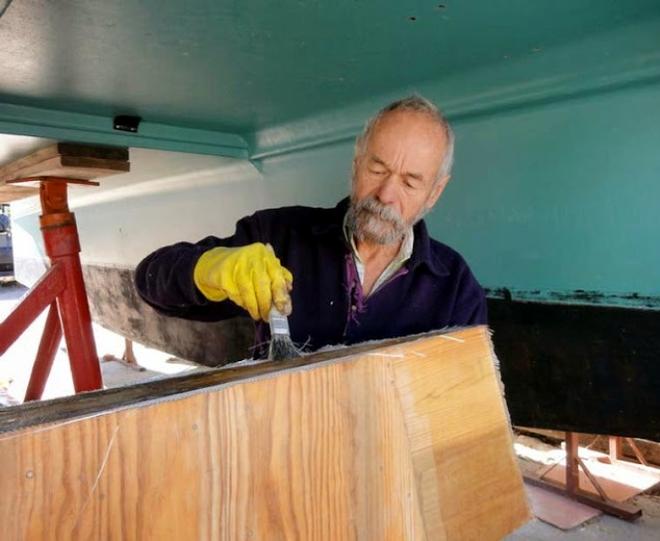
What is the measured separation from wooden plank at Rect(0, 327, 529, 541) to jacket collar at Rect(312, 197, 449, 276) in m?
0.57

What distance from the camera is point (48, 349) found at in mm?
2246

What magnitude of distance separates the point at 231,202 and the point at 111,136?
69 cm

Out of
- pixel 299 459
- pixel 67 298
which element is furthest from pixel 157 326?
pixel 299 459

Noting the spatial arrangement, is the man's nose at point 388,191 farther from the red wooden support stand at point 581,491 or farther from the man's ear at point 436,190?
the red wooden support stand at point 581,491

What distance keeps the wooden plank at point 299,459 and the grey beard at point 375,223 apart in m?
0.61

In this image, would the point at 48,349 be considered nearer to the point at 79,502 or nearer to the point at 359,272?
the point at 359,272

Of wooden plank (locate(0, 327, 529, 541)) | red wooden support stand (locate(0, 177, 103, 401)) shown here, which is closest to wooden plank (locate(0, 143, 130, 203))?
red wooden support stand (locate(0, 177, 103, 401))

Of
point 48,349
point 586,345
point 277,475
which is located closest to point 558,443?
point 586,345

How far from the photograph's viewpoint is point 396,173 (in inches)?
59.4

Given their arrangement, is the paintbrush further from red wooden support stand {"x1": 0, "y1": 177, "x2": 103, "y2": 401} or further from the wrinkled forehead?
red wooden support stand {"x1": 0, "y1": 177, "x2": 103, "y2": 401}

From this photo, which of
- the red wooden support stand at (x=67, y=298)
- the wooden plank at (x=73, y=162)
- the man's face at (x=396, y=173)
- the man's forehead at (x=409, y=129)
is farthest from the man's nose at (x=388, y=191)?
the red wooden support stand at (x=67, y=298)

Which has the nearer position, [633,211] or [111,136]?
[633,211]

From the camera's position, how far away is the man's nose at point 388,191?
1.50m

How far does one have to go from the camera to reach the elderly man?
1.46m
